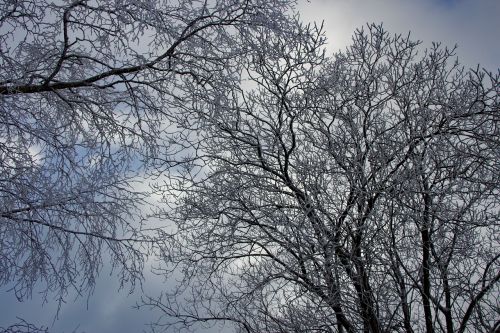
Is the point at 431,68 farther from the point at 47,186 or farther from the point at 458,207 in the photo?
the point at 47,186

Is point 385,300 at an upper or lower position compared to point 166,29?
lower

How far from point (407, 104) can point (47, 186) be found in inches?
208

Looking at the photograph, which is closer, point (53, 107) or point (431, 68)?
point (53, 107)

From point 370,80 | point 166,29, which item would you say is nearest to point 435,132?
point 370,80

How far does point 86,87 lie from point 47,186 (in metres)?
1.19

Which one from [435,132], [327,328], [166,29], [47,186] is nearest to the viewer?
[47,186]

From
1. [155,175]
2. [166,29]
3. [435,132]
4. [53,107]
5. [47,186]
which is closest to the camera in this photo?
[47,186]

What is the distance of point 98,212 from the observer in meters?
5.36

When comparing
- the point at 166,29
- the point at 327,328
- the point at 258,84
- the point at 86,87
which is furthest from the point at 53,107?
the point at 327,328

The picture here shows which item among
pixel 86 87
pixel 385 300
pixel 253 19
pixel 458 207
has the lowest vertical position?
pixel 385 300

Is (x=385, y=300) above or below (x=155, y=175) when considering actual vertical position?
below

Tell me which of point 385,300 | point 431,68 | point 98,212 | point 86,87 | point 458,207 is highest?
point 431,68

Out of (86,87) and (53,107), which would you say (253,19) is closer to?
(86,87)

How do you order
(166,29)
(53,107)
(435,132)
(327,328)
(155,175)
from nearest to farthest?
(166,29)
(53,107)
(435,132)
(155,175)
(327,328)
